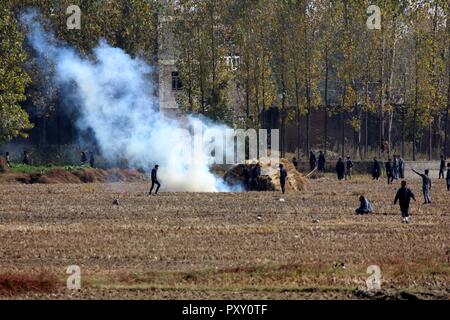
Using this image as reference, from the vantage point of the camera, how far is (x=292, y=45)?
258ft

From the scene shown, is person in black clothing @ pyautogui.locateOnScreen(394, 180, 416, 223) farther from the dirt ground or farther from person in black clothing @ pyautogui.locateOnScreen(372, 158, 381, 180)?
person in black clothing @ pyautogui.locateOnScreen(372, 158, 381, 180)

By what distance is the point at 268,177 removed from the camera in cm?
5378

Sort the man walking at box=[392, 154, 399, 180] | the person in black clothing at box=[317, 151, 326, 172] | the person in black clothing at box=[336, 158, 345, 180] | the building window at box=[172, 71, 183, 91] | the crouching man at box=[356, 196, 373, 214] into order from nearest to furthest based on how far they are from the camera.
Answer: the crouching man at box=[356, 196, 373, 214]
the man walking at box=[392, 154, 399, 180]
the person in black clothing at box=[336, 158, 345, 180]
the person in black clothing at box=[317, 151, 326, 172]
the building window at box=[172, 71, 183, 91]

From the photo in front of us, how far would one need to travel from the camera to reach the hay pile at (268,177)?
176 feet

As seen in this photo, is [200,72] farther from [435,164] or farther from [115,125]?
[115,125]

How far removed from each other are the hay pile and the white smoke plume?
643mm

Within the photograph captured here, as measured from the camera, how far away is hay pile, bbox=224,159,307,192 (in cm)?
5378

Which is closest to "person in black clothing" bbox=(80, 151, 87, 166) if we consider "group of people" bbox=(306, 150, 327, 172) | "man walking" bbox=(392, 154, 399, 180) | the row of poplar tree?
the row of poplar tree

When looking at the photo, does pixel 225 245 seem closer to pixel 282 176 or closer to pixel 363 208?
pixel 363 208

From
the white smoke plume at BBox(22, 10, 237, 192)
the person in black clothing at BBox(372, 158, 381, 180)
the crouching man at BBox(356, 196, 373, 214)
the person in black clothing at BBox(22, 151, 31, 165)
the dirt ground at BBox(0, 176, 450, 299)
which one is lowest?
the dirt ground at BBox(0, 176, 450, 299)

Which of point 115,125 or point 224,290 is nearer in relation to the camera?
point 224,290

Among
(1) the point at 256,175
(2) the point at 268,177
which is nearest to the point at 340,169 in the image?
(2) the point at 268,177
